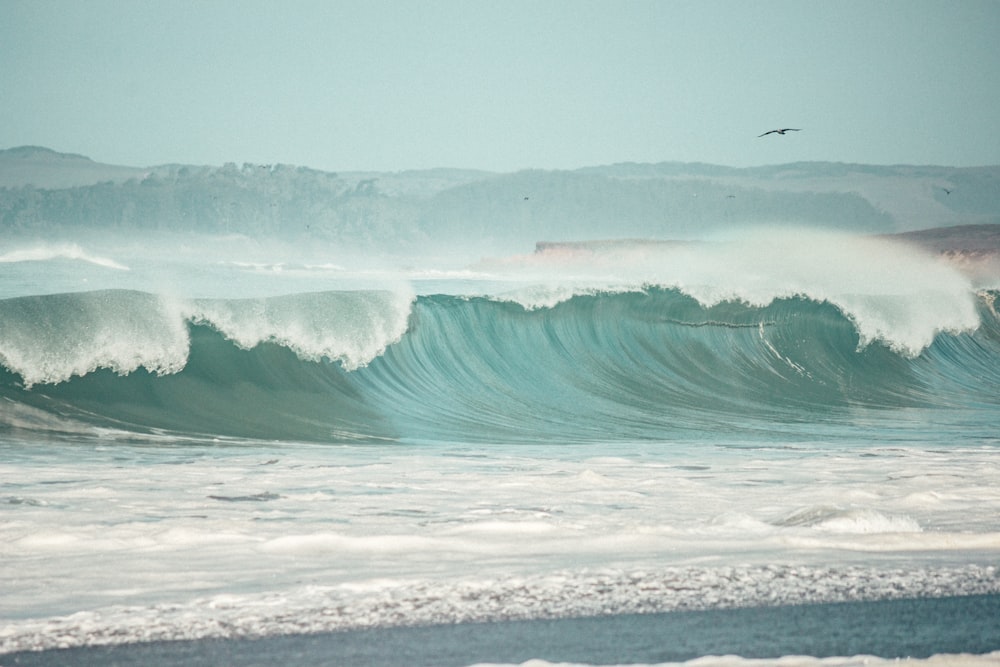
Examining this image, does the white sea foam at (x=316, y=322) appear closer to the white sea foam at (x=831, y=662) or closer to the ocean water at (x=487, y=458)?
the ocean water at (x=487, y=458)

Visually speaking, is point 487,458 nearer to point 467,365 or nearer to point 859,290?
point 467,365

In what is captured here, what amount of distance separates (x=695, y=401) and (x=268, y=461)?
7.17 m

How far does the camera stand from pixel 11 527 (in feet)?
17.7

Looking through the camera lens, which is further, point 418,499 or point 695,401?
point 695,401

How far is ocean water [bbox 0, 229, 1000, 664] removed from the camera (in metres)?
4.37

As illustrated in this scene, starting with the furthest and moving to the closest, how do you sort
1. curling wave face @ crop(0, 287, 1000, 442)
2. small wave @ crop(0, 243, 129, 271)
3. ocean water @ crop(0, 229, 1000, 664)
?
small wave @ crop(0, 243, 129, 271) → curling wave face @ crop(0, 287, 1000, 442) → ocean water @ crop(0, 229, 1000, 664)

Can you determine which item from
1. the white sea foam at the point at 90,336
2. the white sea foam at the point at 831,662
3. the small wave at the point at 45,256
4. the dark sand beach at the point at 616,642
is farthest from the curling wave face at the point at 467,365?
the small wave at the point at 45,256

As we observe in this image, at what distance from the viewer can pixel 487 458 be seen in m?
9.16

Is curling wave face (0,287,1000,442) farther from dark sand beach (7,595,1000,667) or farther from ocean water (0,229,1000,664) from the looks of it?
dark sand beach (7,595,1000,667)

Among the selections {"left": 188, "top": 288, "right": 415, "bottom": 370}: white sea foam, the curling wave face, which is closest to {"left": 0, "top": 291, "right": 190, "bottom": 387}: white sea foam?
the curling wave face

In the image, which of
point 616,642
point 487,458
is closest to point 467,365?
point 487,458

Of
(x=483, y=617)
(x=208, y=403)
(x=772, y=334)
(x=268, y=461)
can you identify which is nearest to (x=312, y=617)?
(x=483, y=617)

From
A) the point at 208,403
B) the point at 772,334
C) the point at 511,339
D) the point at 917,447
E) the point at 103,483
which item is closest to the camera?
the point at 103,483

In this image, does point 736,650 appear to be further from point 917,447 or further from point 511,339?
point 511,339
